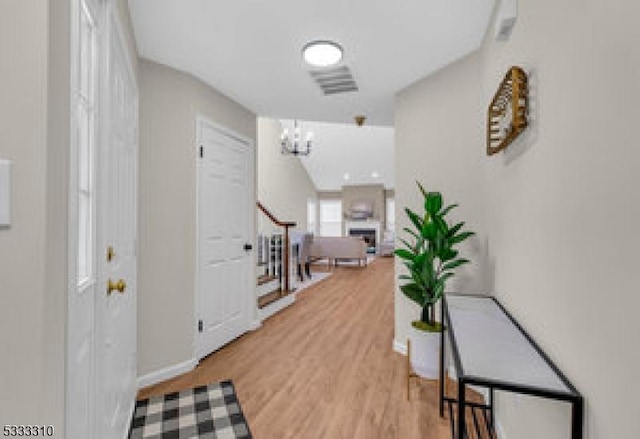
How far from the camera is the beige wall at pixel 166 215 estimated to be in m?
2.23

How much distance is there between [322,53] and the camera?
2.13 meters

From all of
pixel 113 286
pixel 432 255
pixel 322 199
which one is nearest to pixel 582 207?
pixel 432 255

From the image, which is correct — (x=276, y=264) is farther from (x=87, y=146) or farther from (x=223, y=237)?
(x=87, y=146)

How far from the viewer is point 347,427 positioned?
5.71 feet

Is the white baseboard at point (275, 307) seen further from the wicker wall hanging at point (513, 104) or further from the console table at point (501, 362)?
the wicker wall hanging at point (513, 104)

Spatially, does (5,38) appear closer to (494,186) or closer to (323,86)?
(494,186)

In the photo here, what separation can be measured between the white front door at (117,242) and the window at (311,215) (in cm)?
910

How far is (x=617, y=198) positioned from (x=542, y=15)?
88 cm

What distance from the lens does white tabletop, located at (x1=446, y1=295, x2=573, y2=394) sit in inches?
35.0

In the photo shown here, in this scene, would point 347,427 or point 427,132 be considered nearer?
point 347,427

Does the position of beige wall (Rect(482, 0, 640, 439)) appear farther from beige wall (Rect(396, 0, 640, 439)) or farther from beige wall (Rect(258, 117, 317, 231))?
beige wall (Rect(258, 117, 317, 231))

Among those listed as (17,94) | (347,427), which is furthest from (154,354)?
(17,94)

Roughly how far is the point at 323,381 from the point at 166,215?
5.69 feet

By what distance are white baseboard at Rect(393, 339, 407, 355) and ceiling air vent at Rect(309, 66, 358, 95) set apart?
92.4 inches
